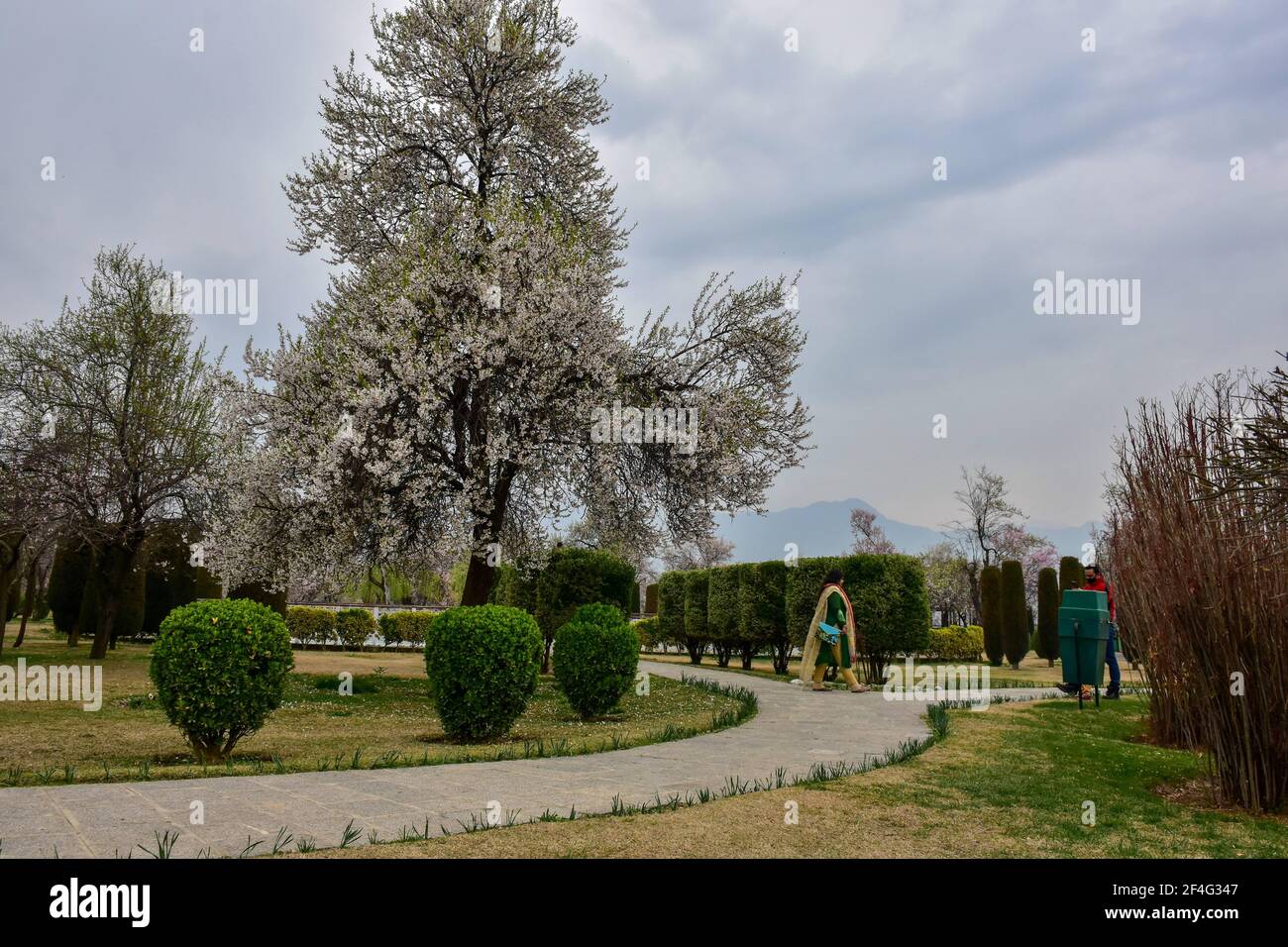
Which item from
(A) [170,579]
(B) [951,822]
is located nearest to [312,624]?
(A) [170,579]

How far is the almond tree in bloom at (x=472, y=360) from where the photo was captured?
14391 mm

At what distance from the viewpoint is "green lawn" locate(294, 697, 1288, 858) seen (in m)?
4.53

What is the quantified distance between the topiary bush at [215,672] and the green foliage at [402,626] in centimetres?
2484

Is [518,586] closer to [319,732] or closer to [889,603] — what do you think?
[889,603]

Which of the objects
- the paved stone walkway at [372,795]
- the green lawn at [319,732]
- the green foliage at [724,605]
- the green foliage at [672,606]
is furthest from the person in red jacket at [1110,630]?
the green foliage at [672,606]

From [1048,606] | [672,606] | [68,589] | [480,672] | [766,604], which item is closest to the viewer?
[480,672]

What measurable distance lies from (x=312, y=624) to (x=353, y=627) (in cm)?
151

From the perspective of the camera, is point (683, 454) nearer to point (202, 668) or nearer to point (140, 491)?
point (202, 668)

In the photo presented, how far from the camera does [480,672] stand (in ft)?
30.5

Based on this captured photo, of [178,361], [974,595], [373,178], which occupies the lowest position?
[974,595]
